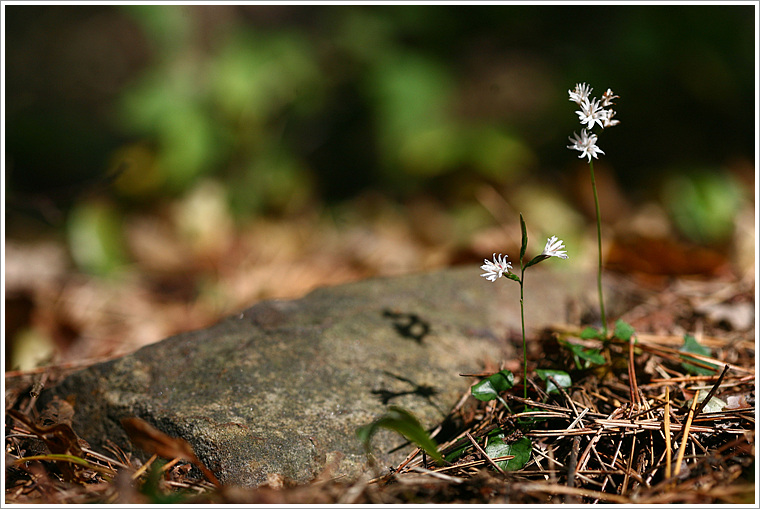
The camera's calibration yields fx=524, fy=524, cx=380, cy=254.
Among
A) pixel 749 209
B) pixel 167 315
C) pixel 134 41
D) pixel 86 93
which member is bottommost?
pixel 167 315

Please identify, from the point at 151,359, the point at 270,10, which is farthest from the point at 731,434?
the point at 270,10

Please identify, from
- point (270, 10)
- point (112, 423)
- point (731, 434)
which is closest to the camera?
point (731, 434)

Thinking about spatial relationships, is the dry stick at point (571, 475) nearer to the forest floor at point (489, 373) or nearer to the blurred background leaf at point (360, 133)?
the forest floor at point (489, 373)

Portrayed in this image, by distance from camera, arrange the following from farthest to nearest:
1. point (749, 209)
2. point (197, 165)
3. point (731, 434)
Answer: point (197, 165) → point (749, 209) → point (731, 434)

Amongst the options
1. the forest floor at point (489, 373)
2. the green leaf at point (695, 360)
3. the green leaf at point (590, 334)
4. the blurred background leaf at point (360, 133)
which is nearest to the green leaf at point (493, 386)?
the forest floor at point (489, 373)

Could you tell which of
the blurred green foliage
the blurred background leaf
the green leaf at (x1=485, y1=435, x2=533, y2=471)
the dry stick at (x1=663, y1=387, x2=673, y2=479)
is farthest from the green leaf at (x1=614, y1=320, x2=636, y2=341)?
the blurred green foliage

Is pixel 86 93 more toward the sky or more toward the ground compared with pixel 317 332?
more toward the sky

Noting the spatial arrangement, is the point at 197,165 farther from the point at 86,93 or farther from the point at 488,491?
the point at 488,491

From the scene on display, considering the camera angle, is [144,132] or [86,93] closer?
[144,132]
